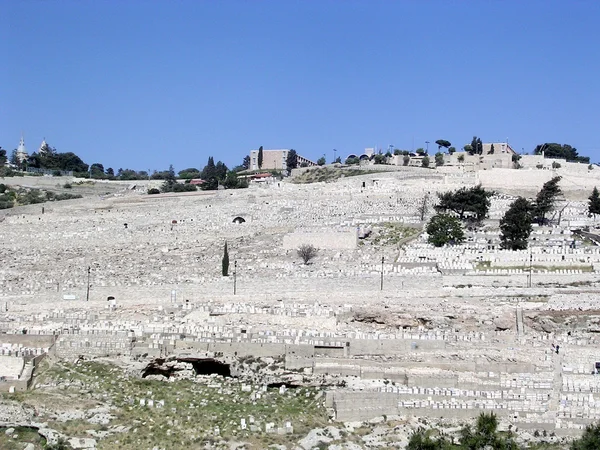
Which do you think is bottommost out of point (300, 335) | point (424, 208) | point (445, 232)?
point (300, 335)

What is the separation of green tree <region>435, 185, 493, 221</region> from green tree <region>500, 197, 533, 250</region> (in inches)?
131

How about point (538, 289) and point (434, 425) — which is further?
point (538, 289)

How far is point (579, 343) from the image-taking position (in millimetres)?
22844

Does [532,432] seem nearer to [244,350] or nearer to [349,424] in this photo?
[349,424]

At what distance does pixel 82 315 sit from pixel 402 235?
14.1 meters

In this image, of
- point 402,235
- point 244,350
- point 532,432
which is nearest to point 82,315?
point 244,350

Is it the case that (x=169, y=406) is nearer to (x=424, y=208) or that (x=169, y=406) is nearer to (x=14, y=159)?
(x=424, y=208)

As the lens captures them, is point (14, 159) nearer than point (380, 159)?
No

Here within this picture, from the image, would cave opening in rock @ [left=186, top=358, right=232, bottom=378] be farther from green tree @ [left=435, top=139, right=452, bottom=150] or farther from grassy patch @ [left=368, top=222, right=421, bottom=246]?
green tree @ [left=435, top=139, right=452, bottom=150]

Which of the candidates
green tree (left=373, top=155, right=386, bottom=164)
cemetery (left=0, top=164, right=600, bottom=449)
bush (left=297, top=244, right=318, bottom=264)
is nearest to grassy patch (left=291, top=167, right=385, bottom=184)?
green tree (left=373, top=155, right=386, bottom=164)

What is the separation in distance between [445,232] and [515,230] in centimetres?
222

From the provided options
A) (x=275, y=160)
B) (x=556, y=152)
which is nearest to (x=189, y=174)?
(x=275, y=160)

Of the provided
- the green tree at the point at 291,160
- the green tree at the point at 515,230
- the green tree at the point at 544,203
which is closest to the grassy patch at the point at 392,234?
the green tree at the point at 515,230

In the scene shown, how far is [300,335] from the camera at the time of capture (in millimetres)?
22625
